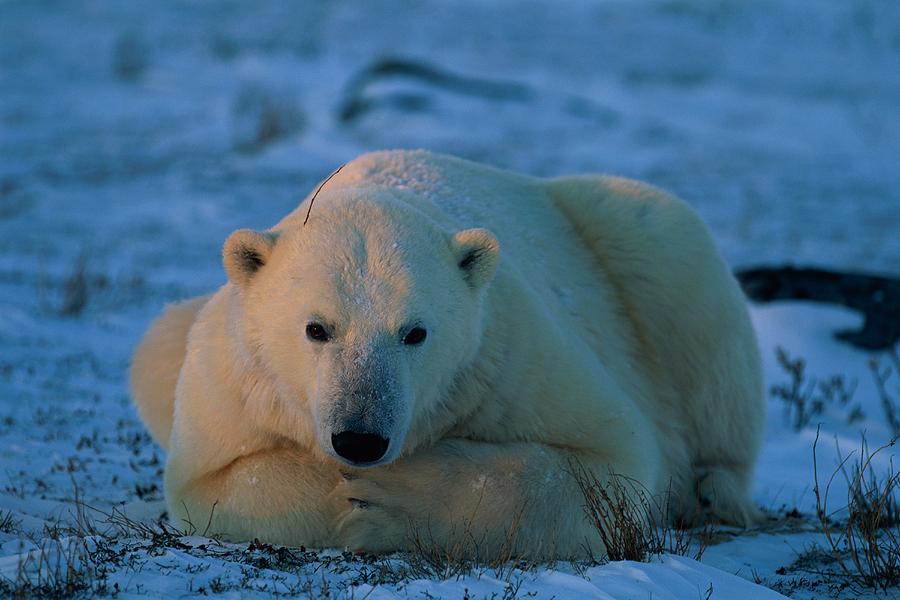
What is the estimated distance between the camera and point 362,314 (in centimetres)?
277

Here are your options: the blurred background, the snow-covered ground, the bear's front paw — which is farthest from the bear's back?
the blurred background

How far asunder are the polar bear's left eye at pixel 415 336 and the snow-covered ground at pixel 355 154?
60 centimetres

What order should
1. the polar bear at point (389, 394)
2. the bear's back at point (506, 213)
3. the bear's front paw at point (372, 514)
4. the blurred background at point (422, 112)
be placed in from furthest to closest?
1. the blurred background at point (422, 112)
2. the bear's back at point (506, 213)
3. the bear's front paw at point (372, 514)
4. the polar bear at point (389, 394)

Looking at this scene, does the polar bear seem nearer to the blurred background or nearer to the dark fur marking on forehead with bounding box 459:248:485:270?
the dark fur marking on forehead with bounding box 459:248:485:270

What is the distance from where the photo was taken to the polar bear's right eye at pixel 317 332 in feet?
9.19

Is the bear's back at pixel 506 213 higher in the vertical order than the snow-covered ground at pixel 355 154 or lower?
higher

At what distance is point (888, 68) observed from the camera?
25516mm

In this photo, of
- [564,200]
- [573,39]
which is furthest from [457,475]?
[573,39]

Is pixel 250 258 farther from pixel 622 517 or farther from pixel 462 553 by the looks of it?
pixel 622 517

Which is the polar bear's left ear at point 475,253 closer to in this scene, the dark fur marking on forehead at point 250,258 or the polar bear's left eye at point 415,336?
the polar bear's left eye at point 415,336

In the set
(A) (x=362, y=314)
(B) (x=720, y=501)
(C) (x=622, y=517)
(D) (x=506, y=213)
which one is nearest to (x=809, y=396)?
(B) (x=720, y=501)

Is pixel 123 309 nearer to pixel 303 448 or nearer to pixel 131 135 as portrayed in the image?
pixel 303 448

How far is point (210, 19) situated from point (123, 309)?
2295cm

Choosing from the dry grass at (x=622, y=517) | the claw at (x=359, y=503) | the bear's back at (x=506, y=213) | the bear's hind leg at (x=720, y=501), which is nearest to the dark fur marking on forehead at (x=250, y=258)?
the bear's back at (x=506, y=213)
